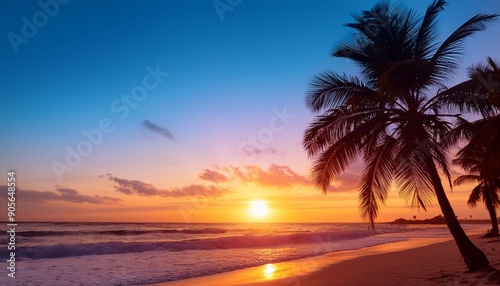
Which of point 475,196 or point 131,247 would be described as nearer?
point 131,247

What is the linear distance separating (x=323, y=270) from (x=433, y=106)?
743 cm

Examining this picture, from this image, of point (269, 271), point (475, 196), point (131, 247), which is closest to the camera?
point (269, 271)

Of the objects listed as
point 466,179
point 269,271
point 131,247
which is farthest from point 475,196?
point 131,247

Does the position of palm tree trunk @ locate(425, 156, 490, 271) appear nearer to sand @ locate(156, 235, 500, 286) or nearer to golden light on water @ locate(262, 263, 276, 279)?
sand @ locate(156, 235, 500, 286)

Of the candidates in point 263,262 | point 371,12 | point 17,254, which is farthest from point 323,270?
point 17,254

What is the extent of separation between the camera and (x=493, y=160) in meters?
12.2

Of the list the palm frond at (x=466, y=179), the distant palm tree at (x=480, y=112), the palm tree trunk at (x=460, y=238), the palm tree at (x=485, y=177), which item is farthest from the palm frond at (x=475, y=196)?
the palm tree trunk at (x=460, y=238)

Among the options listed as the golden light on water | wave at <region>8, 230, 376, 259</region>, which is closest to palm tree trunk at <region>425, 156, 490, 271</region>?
the golden light on water

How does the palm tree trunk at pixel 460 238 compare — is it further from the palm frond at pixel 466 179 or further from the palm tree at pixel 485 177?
the palm frond at pixel 466 179

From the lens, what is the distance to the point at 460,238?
1024 centimetres

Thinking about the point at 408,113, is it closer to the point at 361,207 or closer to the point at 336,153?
the point at 336,153

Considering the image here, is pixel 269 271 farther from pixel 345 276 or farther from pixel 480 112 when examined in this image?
pixel 480 112

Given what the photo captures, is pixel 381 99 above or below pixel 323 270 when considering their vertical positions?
above

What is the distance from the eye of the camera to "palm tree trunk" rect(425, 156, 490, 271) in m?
9.92
